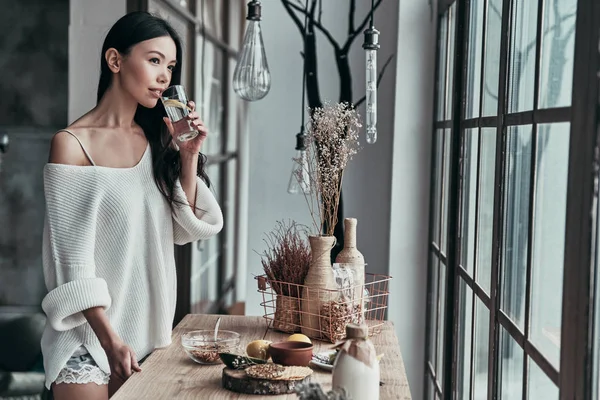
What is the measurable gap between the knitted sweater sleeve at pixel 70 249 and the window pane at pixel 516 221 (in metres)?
1.02

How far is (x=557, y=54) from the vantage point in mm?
1296

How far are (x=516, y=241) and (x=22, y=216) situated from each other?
2.98m

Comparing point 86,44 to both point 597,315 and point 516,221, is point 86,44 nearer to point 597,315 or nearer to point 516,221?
point 516,221

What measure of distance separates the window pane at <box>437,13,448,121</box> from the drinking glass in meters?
1.10

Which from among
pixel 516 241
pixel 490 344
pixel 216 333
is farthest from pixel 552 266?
pixel 216 333

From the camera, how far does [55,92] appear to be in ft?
12.6

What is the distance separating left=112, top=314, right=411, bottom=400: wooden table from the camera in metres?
1.64

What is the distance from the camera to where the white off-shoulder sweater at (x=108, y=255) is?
1979 mm

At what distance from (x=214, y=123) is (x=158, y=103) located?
111 inches

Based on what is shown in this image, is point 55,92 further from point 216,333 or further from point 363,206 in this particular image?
point 216,333

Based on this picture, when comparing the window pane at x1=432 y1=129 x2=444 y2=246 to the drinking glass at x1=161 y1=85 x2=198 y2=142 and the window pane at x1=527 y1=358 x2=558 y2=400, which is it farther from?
the window pane at x1=527 y1=358 x2=558 y2=400

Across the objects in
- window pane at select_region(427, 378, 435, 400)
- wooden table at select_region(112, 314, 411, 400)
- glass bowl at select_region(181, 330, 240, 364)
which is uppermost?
glass bowl at select_region(181, 330, 240, 364)

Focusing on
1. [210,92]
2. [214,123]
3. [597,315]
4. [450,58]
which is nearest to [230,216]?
[214,123]

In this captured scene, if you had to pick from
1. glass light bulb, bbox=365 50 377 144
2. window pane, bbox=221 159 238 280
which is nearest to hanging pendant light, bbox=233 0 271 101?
glass light bulb, bbox=365 50 377 144
